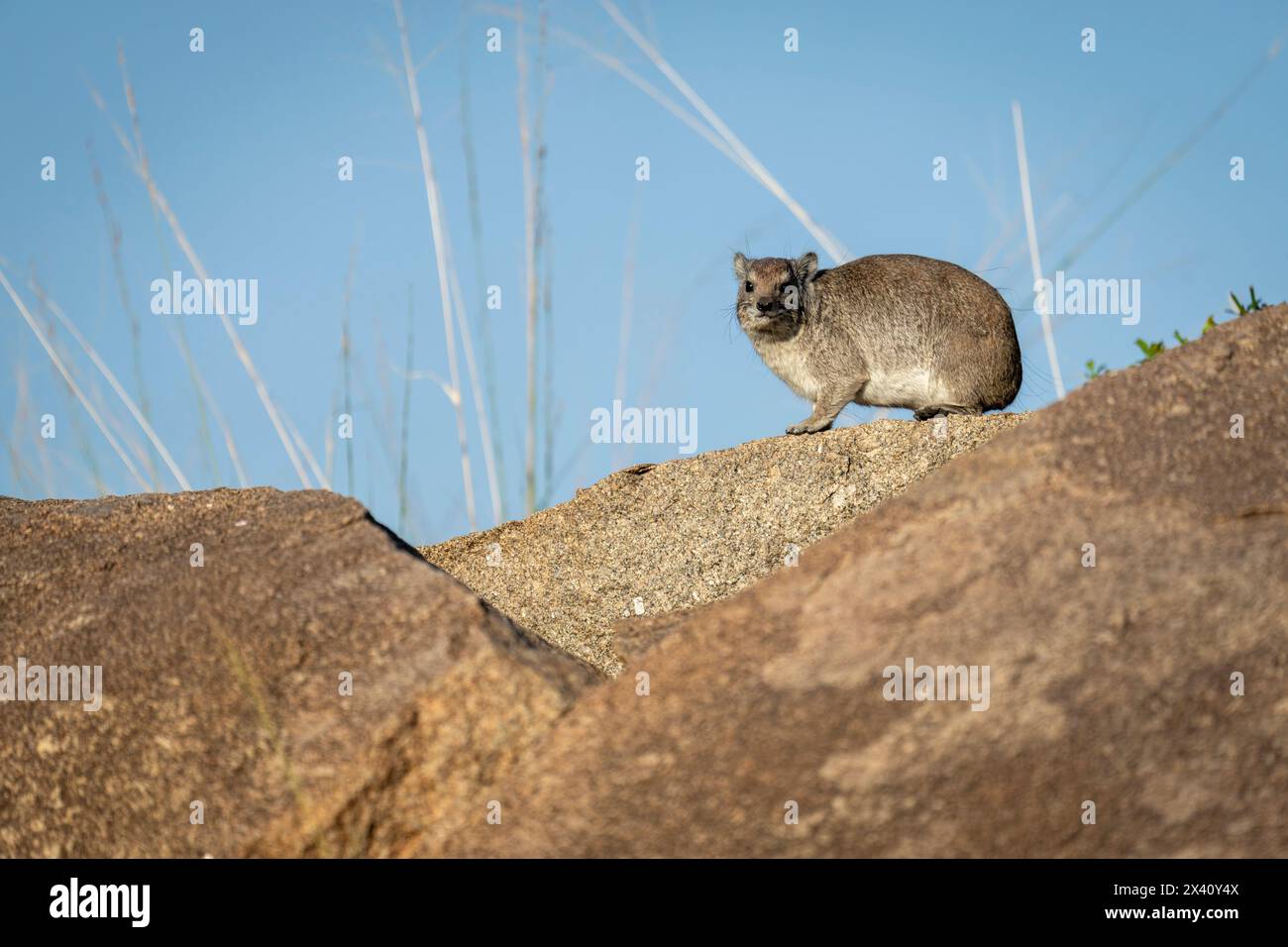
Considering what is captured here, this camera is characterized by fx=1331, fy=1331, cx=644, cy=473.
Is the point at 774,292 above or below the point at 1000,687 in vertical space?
above

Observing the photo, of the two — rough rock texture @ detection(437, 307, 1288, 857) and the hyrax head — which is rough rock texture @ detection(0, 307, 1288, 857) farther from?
the hyrax head

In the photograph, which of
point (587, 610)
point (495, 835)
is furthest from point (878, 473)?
point (495, 835)

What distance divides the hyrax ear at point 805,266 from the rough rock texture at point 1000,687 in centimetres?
515

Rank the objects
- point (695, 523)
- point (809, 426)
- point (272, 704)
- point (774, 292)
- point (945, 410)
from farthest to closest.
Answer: point (774, 292), point (809, 426), point (945, 410), point (695, 523), point (272, 704)

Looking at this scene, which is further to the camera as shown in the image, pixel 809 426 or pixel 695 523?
pixel 809 426

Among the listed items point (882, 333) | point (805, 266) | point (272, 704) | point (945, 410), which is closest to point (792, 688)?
point (272, 704)

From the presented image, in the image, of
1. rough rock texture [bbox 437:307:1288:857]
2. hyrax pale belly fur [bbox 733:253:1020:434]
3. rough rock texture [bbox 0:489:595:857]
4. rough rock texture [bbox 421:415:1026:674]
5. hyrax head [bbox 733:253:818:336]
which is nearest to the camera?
rough rock texture [bbox 437:307:1288:857]

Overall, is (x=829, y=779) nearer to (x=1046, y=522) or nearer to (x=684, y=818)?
(x=684, y=818)

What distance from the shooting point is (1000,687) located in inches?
135

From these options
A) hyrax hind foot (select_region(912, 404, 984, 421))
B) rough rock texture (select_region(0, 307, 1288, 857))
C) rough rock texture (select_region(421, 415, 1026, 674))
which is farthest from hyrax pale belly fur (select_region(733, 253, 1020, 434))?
rough rock texture (select_region(0, 307, 1288, 857))

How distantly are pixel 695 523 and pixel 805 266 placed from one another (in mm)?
2897

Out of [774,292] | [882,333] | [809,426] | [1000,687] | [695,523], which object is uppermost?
[774,292]

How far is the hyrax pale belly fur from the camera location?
8.28 m

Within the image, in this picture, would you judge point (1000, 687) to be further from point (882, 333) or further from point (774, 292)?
point (774, 292)
